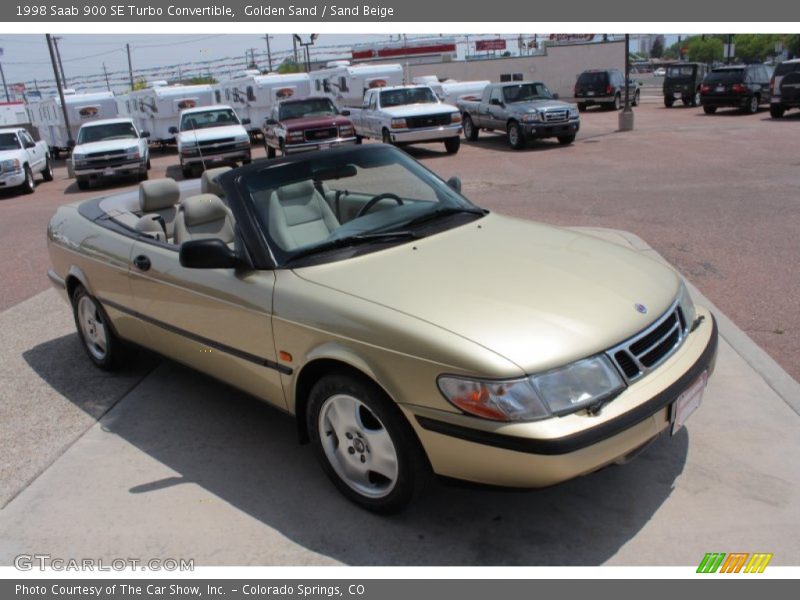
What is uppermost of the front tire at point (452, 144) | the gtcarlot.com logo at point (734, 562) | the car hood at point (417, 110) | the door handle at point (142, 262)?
the door handle at point (142, 262)

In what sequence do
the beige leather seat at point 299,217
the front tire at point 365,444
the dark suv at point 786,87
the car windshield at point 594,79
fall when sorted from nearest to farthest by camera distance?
the front tire at point 365,444
the beige leather seat at point 299,217
the dark suv at point 786,87
the car windshield at point 594,79

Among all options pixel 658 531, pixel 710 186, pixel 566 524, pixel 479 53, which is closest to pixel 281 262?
pixel 566 524

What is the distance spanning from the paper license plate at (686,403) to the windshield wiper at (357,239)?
156 cm

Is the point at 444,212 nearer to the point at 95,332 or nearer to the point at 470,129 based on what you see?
the point at 95,332

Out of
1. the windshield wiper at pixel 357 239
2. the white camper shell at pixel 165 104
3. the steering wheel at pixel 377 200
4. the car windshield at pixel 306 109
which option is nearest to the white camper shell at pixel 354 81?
the white camper shell at pixel 165 104

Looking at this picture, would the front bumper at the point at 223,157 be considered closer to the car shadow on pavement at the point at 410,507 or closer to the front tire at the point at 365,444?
the car shadow on pavement at the point at 410,507

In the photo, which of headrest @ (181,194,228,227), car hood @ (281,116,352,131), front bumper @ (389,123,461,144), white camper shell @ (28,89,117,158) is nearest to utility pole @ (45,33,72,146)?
white camper shell @ (28,89,117,158)

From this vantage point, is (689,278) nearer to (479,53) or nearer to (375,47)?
(375,47)

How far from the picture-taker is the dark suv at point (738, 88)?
83.8ft

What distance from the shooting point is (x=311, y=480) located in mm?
3773

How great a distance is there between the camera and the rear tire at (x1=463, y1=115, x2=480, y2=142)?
22484mm

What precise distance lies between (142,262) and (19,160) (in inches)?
648

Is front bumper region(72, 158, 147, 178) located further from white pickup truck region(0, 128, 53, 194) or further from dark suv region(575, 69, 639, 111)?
dark suv region(575, 69, 639, 111)

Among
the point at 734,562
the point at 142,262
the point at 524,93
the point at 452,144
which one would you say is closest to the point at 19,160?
the point at 452,144
